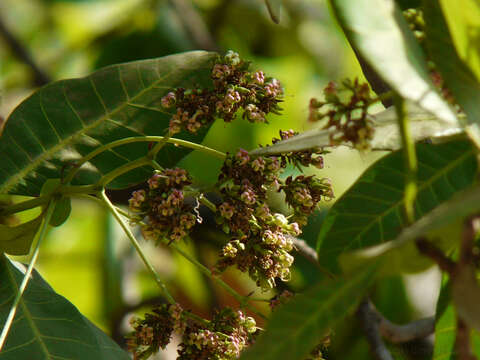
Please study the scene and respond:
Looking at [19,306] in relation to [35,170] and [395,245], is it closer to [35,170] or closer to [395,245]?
[35,170]

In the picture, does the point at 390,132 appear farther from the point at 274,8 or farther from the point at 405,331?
the point at 405,331

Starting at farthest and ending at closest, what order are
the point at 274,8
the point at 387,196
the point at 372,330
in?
the point at 372,330, the point at 387,196, the point at 274,8

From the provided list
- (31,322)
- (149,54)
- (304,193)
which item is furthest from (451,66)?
(149,54)

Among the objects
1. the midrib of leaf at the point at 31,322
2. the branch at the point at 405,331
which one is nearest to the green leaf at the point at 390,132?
the midrib of leaf at the point at 31,322

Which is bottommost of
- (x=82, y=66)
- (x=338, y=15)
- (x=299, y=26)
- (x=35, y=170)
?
(x=299, y=26)

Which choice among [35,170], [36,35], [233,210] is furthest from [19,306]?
[36,35]

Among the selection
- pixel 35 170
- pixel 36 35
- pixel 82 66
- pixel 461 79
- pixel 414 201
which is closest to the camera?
pixel 461 79

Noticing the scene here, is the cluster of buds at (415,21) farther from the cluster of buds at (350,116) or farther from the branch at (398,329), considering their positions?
the branch at (398,329)
